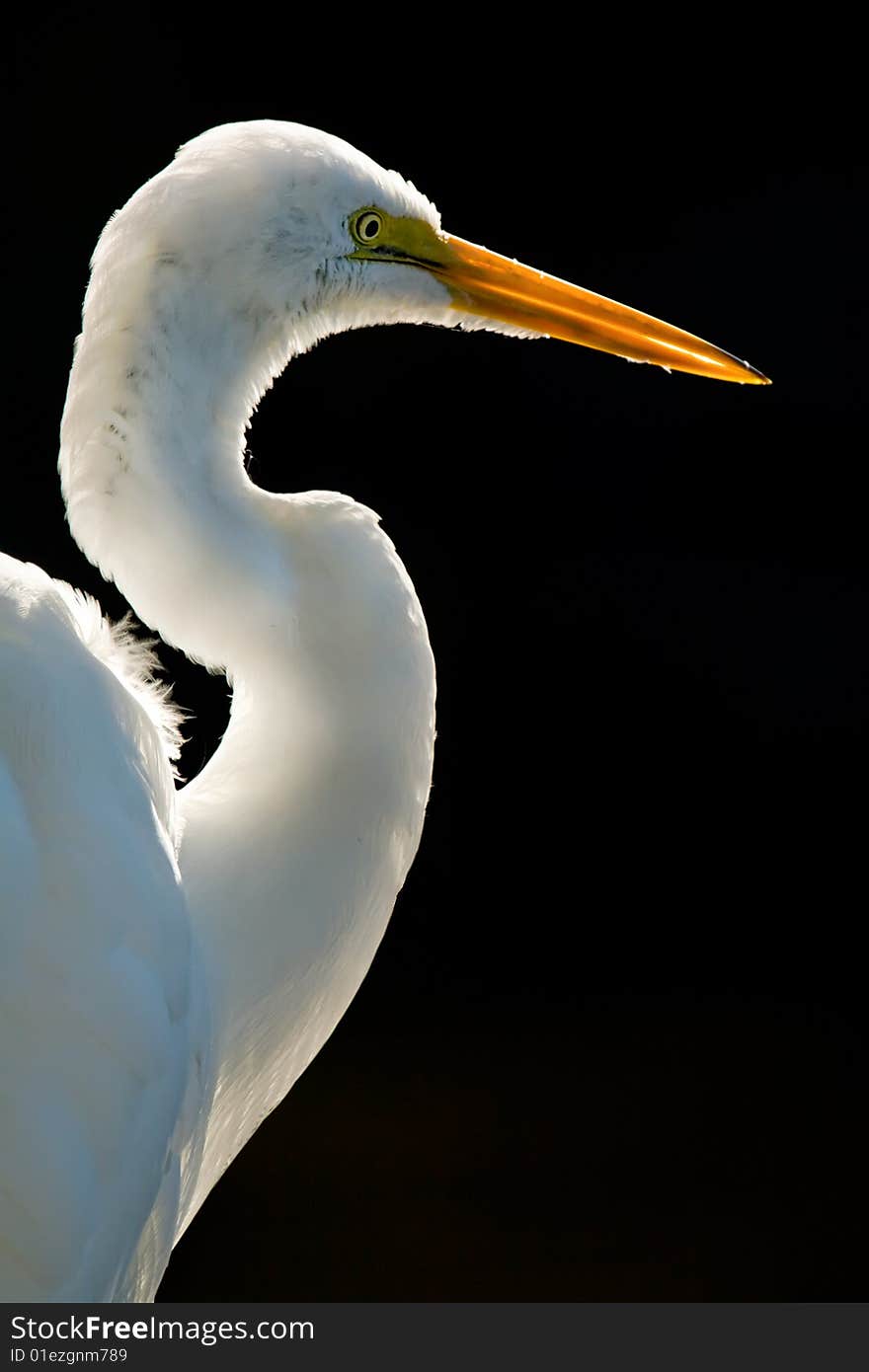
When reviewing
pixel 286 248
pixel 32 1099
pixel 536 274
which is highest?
pixel 536 274

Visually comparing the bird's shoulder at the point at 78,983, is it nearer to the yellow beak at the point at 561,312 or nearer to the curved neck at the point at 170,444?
the curved neck at the point at 170,444

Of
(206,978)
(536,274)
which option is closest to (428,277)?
(536,274)

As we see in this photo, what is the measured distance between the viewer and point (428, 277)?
4.19 ft

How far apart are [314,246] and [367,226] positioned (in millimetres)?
57

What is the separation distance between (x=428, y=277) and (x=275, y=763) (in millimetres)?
362

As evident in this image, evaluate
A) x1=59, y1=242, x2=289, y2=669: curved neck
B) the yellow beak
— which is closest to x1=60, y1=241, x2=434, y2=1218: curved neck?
x1=59, y1=242, x2=289, y2=669: curved neck

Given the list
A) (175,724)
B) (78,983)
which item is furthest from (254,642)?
(78,983)

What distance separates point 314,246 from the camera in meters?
1.18

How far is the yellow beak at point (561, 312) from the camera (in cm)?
130

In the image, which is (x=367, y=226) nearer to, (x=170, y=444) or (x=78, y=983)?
(x=170, y=444)

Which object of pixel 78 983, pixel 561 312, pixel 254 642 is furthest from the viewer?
pixel 561 312

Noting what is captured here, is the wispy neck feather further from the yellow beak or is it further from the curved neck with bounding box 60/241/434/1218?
the yellow beak

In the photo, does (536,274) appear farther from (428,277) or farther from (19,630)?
(19,630)

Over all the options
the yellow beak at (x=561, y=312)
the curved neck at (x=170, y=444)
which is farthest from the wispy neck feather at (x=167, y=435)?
the yellow beak at (x=561, y=312)
